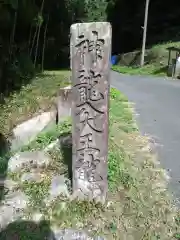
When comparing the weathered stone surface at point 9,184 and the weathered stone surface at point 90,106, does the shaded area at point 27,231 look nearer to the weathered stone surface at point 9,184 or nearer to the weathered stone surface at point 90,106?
the weathered stone surface at point 90,106

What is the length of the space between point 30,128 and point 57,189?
8.18ft

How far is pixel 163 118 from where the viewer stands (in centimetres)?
743

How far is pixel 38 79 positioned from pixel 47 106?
7.05 ft

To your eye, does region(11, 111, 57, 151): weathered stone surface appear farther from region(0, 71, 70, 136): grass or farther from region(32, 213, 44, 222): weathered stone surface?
region(32, 213, 44, 222): weathered stone surface

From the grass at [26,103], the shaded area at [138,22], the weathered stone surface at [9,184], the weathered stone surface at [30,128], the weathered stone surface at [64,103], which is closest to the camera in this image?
the weathered stone surface at [9,184]

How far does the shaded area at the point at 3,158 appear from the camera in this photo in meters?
4.28

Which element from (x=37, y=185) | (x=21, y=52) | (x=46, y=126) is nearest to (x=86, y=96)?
(x=37, y=185)

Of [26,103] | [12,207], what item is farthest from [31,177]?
[26,103]

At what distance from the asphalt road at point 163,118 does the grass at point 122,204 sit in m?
0.20

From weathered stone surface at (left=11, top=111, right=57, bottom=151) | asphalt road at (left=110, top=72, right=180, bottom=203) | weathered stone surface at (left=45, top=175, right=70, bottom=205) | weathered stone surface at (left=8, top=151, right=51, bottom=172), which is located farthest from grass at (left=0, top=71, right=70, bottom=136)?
weathered stone surface at (left=45, top=175, right=70, bottom=205)

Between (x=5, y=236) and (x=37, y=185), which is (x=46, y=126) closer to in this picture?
(x=37, y=185)

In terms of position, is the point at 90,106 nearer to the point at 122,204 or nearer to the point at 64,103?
the point at 122,204

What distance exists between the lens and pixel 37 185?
4.16m

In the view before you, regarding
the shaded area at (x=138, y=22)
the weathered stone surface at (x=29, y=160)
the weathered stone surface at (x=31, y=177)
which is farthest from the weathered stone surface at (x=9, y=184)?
the shaded area at (x=138, y=22)
